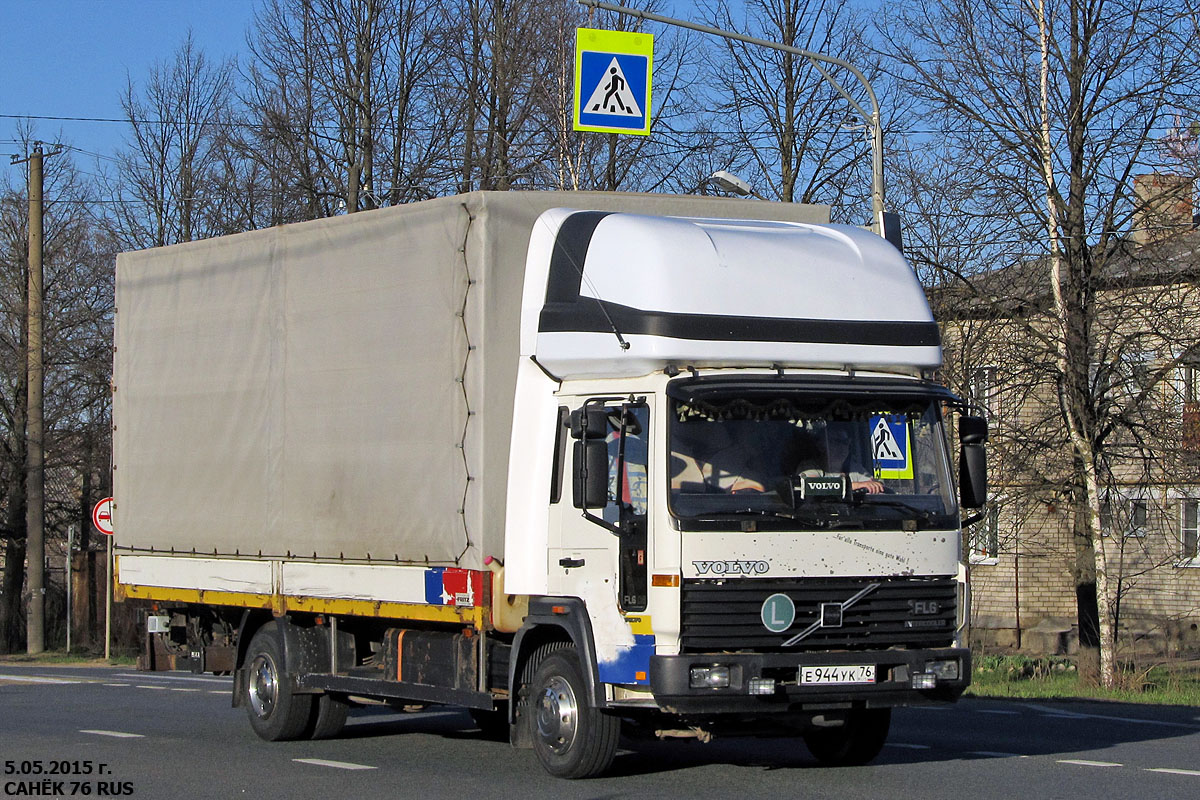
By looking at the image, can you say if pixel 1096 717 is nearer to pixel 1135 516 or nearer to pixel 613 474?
pixel 613 474

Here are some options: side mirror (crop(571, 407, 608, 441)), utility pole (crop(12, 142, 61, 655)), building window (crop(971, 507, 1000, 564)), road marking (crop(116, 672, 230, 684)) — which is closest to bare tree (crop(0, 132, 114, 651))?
utility pole (crop(12, 142, 61, 655))

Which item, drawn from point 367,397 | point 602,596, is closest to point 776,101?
point 367,397

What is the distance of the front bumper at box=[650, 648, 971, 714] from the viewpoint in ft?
30.4

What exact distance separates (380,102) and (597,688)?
2766 cm

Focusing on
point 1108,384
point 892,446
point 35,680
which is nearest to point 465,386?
point 892,446

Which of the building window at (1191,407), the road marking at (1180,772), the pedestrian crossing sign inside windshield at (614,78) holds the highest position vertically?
the pedestrian crossing sign inside windshield at (614,78)

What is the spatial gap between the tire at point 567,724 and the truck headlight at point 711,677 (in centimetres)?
81

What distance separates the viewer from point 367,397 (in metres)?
11.8

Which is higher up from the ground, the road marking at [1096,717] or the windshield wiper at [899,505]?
the windshield wiper at [899,505]

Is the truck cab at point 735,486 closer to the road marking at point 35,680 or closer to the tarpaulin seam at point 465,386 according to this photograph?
the tarpaulin seam at point 465,386

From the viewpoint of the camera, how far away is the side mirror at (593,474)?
9.52m

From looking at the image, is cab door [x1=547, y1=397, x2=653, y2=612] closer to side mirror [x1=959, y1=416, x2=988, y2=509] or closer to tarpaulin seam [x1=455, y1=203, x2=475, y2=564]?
tarpaulin seam [x1=455, y1=203, x2=475, y2=564]

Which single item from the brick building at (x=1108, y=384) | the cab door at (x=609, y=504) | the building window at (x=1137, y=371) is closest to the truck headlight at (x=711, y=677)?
the cab door at (x=609, y=504)

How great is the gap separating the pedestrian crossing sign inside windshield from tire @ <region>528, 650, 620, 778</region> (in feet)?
29.9
